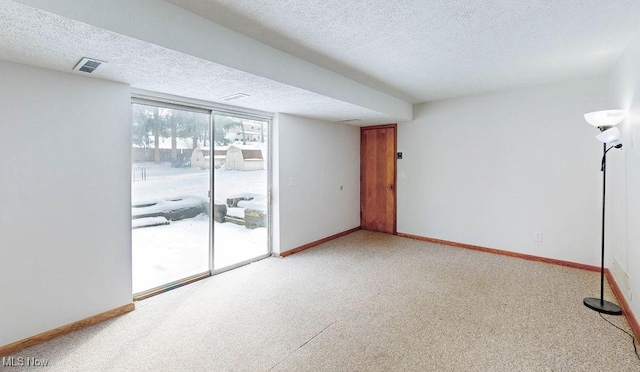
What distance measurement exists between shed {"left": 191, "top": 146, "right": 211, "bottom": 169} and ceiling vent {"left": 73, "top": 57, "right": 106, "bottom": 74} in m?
1.29

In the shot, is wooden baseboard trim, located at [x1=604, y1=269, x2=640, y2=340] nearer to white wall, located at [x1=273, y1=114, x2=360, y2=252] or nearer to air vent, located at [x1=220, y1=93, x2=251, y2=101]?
white wall, located at [x1=273, y1=114, x2=360, y2=252]

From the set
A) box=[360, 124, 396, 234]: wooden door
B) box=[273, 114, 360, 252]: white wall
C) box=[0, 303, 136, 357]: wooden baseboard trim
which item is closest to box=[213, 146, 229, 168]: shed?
box=[273, 114, 360, 252]: white wall

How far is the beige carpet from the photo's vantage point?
6.87 ft

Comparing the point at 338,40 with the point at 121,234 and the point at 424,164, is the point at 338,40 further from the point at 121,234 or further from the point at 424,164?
the point at 424,164

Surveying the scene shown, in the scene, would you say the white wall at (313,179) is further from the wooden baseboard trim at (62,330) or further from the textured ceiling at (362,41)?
the wooden baseboard trim at (62,330)

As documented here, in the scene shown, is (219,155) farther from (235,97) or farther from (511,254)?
Result: (511,254)

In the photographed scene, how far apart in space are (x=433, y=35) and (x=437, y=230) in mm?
3499

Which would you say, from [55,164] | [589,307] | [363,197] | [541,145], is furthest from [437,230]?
[55,164]

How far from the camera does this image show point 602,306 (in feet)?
9.12

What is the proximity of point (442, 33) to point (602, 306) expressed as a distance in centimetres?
286

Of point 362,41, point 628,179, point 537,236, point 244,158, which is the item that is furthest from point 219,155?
point 537,236

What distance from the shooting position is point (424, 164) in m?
5.27

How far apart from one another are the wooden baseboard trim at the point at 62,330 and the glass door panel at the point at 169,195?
0.35 m

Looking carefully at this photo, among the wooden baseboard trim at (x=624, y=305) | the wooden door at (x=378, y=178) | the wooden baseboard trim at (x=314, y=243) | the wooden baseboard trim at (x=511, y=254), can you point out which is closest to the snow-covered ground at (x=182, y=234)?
the wooden baseboard trim at (x=314, y=243)
